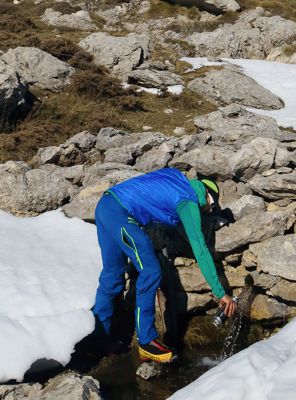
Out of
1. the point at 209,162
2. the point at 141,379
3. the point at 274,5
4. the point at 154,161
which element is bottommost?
the point at 141,379

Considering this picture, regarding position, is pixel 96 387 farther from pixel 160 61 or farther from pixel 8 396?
pixel 160 61

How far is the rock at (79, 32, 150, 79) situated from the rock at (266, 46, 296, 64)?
23.3ft

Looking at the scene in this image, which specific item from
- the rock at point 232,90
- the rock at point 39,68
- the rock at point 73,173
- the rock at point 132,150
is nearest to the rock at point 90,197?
the rock at point 73,173

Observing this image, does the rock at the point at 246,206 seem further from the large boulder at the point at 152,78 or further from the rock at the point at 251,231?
the large boulder at the point at 152,78

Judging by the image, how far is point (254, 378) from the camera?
4223 millimetres

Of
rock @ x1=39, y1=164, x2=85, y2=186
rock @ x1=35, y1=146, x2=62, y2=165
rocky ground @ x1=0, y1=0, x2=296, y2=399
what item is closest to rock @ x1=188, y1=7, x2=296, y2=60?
rocky ground @ x1=0, y1=0, x2=296, y2=399

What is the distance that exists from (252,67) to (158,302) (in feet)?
61.0

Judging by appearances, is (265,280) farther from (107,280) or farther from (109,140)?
(109,140)

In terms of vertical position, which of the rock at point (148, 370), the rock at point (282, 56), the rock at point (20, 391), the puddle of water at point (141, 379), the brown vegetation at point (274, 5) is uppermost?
the brown vegetation at point (274, 5)

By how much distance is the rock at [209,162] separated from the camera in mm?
9000

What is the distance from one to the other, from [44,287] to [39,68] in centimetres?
1255

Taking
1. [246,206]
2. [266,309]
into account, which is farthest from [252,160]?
[266,309]

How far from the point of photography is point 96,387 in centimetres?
556

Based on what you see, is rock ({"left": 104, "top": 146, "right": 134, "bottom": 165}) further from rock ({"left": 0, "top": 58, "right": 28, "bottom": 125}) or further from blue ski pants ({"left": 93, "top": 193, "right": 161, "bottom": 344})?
rock ({"left": 0, "top": 58, "right": 28, "bottom": 125})
